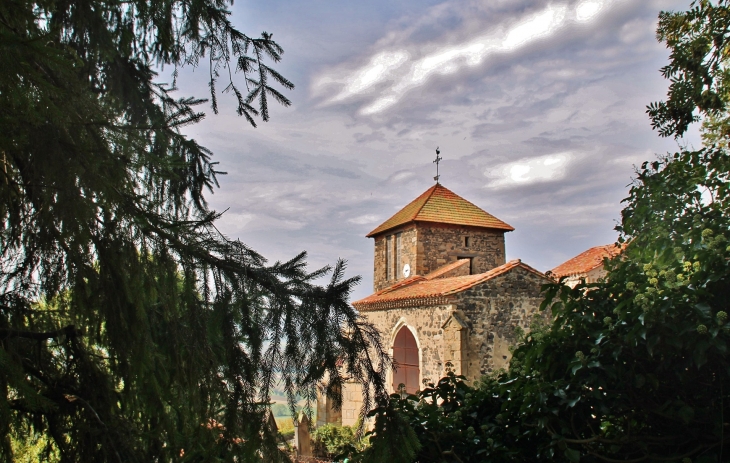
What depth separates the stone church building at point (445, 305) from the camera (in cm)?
1225

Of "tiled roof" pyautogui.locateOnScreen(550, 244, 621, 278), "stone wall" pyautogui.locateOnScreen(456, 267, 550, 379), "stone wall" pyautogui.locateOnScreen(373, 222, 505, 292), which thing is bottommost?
"stone wall" pyautogui.locateOnScreen(456, 267, 550, 379)

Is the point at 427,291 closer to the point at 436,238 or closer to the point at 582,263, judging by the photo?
the point at 436,238

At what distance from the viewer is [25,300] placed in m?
2.57

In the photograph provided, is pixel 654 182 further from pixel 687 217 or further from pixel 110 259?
pixel 110 259

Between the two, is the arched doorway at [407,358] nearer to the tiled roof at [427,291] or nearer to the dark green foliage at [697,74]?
the tiled roof at [427,291]

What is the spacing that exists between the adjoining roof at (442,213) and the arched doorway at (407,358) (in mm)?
5146

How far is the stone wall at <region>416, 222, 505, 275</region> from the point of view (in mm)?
18250

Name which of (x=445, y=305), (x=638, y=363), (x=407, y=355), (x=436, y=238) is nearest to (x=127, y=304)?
(x=638, y=363)

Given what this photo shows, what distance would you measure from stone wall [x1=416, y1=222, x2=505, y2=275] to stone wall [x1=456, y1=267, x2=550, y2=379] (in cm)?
541

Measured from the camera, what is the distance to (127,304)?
Result: 2.42 meters

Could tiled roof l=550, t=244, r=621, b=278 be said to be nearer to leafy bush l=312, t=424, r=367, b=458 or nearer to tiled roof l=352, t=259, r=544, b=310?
tiled roof l=352, t=259, r=544, b=310

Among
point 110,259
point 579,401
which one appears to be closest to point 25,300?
point 110,259

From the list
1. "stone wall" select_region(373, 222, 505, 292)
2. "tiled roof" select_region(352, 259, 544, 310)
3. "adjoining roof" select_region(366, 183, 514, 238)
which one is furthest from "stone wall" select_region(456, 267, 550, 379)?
"adjoining roof" select_region(366, 183, 514, 238)

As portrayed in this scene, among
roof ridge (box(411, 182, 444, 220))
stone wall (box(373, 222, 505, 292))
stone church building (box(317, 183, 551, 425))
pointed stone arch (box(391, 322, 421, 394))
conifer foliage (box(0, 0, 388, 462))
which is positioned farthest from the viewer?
roof ridge (box(411, 182, 444, 220))
